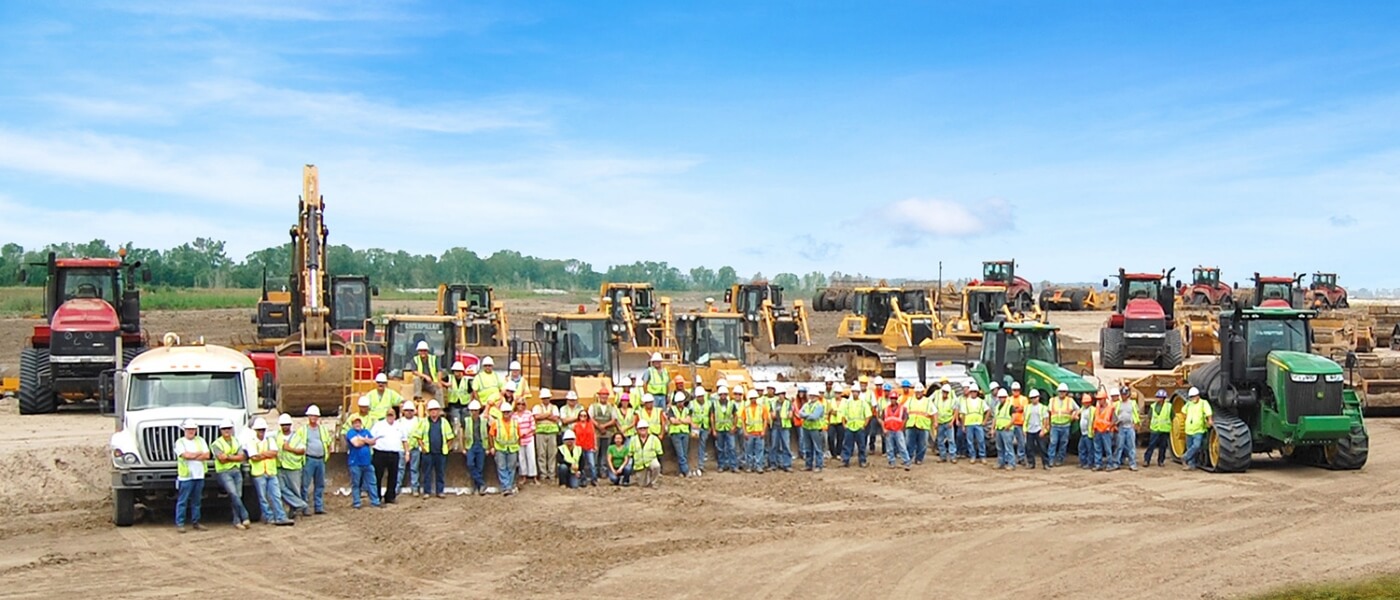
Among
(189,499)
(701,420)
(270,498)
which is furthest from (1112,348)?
(189,499)

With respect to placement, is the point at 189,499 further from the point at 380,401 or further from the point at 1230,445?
the point at 1230,445

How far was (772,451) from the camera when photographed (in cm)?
2052

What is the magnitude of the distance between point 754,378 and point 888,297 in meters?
9.55

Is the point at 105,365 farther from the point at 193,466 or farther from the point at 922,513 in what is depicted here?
the point at 922,513

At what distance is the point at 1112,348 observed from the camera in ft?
123

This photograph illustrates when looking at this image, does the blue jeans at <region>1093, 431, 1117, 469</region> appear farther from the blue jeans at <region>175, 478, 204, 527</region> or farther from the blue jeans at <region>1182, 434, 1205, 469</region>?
the blue jeans at <region>175, 478, 204, 527</region>

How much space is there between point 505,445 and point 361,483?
1.82 meters

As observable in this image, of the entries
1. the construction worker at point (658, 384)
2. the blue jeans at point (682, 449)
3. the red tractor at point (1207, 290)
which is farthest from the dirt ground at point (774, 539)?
the red tractor at point (1207, 290)

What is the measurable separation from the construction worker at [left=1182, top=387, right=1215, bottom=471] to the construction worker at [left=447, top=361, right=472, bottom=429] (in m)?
9.88

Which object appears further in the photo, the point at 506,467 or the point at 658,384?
the point at 658,384

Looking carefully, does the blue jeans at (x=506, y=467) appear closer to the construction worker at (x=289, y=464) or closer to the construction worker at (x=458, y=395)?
the construction worker at (x=458, y=395)

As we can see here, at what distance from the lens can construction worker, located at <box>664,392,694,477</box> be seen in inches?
766

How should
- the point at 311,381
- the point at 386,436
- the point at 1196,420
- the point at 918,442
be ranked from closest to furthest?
the point at 386,436 → the point at 1196,420 → the point at 918,442 → the point at 311,381

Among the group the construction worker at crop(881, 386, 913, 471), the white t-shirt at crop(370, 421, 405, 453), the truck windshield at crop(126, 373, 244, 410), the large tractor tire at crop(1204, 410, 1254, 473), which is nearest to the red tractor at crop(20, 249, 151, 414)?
the truck windshield at crop(126, 373, 244, 410)
